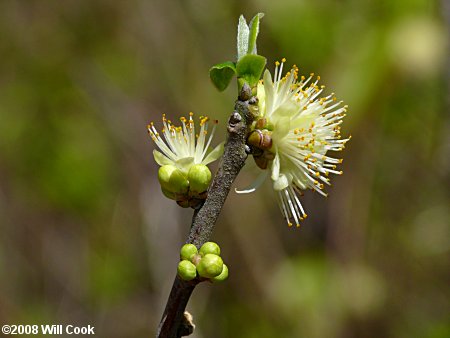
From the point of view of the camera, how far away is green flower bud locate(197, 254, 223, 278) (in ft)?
3.01

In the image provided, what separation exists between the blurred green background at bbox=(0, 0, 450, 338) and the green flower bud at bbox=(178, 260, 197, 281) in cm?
157

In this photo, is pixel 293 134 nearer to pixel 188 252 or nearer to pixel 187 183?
pixel 187 183

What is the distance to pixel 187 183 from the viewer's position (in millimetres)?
1066

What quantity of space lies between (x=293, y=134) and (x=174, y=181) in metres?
0.28

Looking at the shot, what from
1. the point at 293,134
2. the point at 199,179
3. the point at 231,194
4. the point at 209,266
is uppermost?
the point at 231,194

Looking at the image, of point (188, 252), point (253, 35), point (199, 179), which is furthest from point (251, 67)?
point (188, 252)

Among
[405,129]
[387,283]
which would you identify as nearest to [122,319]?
[387,283]

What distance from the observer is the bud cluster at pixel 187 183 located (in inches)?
40.7

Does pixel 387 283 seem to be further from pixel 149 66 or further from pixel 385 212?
pixel 149 66

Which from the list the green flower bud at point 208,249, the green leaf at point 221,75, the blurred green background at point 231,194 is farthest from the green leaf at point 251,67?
the blurred green background at point 231,194

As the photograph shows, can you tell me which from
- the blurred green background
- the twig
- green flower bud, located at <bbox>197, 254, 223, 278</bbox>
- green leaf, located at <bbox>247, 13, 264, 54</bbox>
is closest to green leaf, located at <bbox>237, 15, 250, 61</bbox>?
green leaf, located at <bbox>247, 13, 264, 54</bbox>

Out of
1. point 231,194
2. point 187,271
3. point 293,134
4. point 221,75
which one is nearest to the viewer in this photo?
point 187,271

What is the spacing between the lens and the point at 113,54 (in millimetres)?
3252

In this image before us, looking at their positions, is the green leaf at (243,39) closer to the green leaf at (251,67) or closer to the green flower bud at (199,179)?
the green leaf at (251,67)
